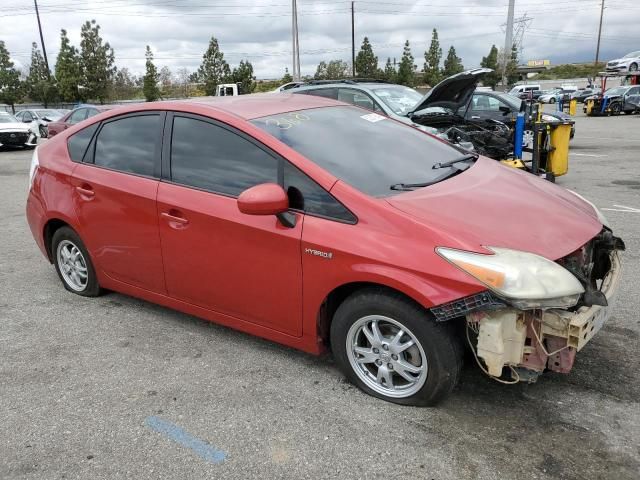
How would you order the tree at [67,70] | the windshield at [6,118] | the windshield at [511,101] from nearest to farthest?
the windshield at [511,101], the windshield at [6,118], the tree at [67,70]

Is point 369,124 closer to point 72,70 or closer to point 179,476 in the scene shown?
point 179,476

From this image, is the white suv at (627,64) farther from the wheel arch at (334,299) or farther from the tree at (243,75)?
the wheel arch at (334,299)

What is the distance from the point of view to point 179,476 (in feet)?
Result: 8.13

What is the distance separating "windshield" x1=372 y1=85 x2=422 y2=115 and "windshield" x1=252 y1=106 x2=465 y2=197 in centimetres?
598

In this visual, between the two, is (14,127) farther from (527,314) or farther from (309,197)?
(527,314)

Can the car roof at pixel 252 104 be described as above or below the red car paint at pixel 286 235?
above

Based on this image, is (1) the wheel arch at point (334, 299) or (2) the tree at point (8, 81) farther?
(2) the tree at point (8, 81)

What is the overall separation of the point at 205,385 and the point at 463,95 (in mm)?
5921

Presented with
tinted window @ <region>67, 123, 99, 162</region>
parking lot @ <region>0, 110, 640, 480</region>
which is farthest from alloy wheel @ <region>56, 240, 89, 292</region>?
tinted window @ <region>67, 123, 99, 162</region>

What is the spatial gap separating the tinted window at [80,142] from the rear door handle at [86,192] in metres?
0.26

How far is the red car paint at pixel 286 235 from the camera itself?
2705 millimetres

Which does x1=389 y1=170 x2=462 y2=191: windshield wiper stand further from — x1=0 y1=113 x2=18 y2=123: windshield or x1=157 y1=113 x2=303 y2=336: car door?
x1=0 y1=113 x2=18 y2=123: windshield

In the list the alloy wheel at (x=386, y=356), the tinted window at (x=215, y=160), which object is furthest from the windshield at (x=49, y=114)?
the alloy wheel at (x=386, y=356)

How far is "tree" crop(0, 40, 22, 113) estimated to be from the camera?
46.7 meters
